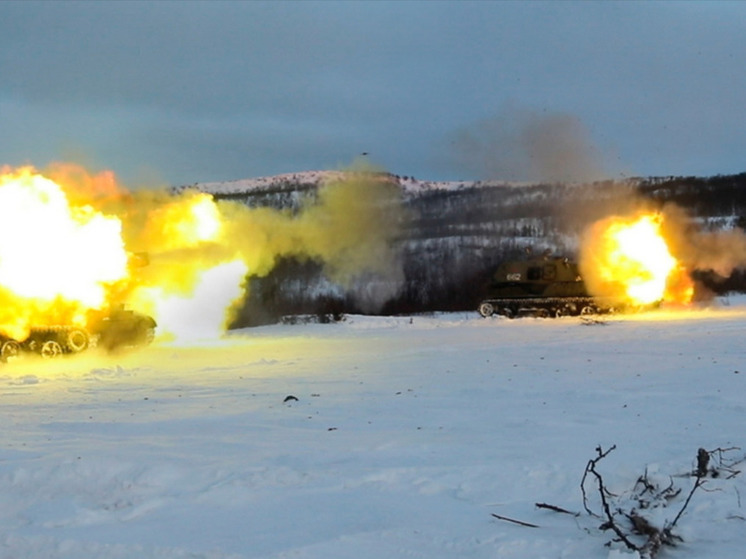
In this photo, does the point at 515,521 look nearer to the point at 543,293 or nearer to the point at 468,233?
the point at 543,293

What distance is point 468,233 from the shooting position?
317 ft

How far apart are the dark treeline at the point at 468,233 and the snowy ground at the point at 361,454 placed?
17.5 meters

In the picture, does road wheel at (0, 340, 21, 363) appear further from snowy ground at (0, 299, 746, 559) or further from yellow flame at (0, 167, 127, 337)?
snowy ground at (0, 299, 746, 559)

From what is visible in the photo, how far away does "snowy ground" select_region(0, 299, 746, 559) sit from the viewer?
6.76m

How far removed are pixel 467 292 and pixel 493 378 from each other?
39.8 metres

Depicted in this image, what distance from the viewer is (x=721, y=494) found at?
24.6 feet

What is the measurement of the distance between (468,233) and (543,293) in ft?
188

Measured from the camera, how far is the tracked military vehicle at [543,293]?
127ft

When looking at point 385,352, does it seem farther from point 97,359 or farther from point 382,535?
point 382,535

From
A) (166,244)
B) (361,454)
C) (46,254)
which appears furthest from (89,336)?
(361,454)

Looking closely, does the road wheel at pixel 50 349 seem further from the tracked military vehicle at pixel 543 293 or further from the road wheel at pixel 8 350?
the tracked military vehicle at pixel 543 293

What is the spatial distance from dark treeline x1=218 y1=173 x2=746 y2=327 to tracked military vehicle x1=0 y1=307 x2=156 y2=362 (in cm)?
872

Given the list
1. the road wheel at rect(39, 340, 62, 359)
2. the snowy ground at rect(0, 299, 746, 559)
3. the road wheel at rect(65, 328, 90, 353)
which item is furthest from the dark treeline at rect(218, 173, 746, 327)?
the snowy ground at rect(0, 299, 746, 559)

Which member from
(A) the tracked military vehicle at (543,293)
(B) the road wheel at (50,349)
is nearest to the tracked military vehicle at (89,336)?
(B) the road wheel at (50,349)
